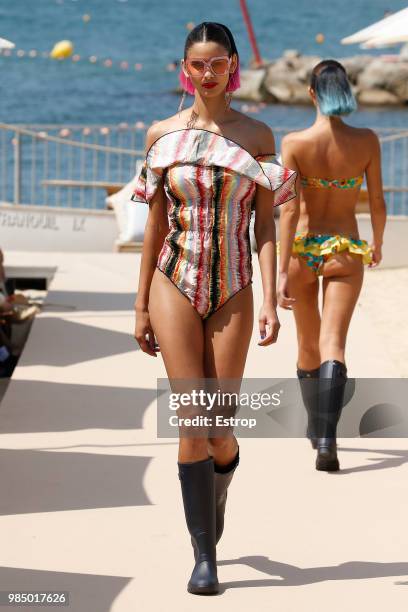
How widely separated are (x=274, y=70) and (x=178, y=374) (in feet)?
159

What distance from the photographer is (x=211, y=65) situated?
14.7 feet

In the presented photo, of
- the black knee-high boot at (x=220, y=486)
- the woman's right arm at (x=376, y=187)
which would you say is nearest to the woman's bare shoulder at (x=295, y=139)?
the woman's right arm at (x=376, y=187)

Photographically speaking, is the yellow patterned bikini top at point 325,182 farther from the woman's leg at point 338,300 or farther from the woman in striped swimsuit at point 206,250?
the woman in striped swimsuit at point 206,250

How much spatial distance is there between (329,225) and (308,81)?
43860 millimetres

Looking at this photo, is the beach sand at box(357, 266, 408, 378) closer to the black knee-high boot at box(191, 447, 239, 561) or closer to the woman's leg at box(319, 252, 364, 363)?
the woman's leg at box(319, 252, 364, 363)

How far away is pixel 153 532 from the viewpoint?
5125 millimetres

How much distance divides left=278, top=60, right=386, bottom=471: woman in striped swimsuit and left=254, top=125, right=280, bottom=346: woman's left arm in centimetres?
132

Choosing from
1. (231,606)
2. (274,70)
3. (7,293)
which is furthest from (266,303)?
(274,70)

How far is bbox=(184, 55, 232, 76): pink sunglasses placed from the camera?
4.48 m

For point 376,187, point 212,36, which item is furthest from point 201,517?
point 376,187

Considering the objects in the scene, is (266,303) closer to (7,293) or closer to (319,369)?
(319,369)

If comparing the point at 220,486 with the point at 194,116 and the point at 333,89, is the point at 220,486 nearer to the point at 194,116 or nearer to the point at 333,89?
the point at 194,116

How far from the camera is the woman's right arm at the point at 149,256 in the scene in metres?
4.63

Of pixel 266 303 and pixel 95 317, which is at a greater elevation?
pixel 266 303
